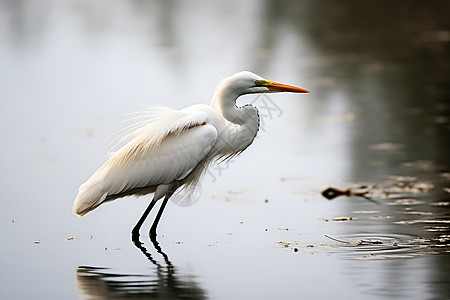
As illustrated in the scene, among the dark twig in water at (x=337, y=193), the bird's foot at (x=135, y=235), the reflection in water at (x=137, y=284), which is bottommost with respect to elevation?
the dark twig in water at (x=337, y=193)

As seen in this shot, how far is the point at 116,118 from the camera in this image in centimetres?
1298

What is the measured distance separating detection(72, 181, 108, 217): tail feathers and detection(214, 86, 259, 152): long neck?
3.80 feet

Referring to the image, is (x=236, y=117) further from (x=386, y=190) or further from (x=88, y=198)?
(x=386, y=190)

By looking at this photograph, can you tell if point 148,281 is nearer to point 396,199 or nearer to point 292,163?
point 396,199

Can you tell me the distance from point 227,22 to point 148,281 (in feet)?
54.9

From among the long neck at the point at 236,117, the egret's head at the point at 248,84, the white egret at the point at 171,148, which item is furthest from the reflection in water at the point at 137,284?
the egret's head at the point at 248,84

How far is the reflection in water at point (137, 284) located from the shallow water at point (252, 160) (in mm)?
19

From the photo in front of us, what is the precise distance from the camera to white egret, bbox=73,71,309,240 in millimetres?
7352

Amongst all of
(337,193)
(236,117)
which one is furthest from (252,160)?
(236,117)

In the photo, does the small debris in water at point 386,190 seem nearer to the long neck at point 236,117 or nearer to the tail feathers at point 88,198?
the long neck at point 236,117

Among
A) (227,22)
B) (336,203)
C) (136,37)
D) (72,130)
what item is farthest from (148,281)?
(227,22)

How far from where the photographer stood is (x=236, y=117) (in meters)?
7.66

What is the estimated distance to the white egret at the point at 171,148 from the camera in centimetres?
735

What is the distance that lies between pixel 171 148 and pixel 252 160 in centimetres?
334
